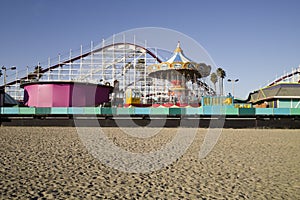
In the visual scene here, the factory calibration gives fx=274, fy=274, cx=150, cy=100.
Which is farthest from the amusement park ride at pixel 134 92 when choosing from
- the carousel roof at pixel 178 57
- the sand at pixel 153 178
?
the sand at pixel 153 178

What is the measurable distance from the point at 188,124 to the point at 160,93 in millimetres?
16133

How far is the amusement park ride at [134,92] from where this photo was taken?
16656 millimetres

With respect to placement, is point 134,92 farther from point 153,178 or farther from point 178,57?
point 153,178

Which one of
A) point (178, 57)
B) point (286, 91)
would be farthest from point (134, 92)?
point (286, 91)

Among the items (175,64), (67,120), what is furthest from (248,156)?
(175,64)

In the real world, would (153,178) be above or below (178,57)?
below

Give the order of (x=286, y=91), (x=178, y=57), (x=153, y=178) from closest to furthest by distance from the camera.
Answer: (x=153, y=178) → (x=286, y=91) → (x=178, y=57)

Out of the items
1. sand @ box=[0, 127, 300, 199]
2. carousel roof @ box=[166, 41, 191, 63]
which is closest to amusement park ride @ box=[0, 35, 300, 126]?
carousel roof @ box=[166, 41, 191, 63]

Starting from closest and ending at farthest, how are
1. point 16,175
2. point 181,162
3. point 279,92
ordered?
point 16,175 → point 181,162 → point 279,92

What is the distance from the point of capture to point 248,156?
7.00m

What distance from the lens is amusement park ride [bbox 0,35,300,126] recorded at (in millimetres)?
16656

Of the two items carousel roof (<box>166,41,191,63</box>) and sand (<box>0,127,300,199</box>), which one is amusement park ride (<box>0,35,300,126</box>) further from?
sand (<box>0,127,300,199</box>)

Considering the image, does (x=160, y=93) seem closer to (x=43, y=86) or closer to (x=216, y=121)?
(x=43, y=86)

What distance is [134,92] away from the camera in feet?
84.8
